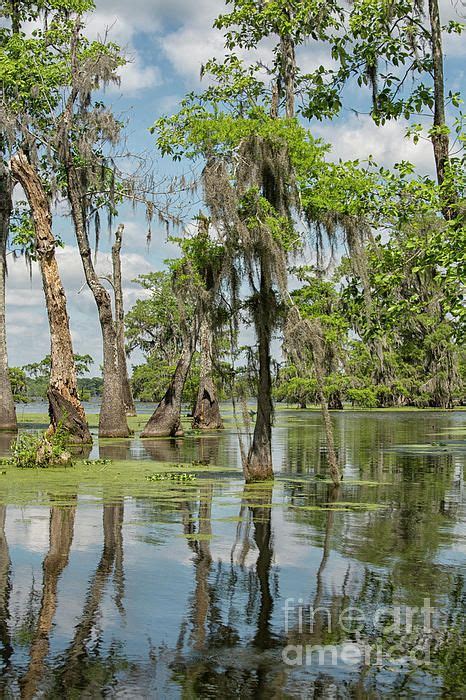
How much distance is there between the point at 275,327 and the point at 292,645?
1140 centimetres

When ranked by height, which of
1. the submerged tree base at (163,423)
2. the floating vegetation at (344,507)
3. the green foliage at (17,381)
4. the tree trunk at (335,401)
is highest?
the green foliage at (17,381)

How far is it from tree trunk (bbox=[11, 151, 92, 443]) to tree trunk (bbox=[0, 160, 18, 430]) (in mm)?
7251

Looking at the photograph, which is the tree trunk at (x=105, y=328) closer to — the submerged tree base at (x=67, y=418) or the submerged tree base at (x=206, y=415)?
the submerged tree base at (x=67, y=418)

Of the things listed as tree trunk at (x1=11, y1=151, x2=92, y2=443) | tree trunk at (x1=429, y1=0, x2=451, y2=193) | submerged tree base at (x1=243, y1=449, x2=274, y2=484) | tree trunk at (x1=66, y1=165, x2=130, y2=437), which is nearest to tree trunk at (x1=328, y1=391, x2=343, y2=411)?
tree trunk at (x1=66, y1=165, x2=130, y2=437)

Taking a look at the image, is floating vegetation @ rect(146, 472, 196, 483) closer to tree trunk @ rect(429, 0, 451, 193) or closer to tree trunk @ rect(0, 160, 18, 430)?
tree trunk @ rect(429, 0, 451, 193)

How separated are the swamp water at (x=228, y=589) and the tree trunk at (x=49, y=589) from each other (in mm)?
20

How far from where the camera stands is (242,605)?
9.04m

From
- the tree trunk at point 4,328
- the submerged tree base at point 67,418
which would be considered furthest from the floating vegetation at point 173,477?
the tree trunk at point 4,328

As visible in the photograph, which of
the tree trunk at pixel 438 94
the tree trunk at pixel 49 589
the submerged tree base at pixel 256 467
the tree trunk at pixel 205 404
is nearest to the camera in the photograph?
the tree trunk at pixel 49 589

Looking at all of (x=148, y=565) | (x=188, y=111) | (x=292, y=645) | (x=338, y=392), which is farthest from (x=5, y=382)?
(x=338, y=392)

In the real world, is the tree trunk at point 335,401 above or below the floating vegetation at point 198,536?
above

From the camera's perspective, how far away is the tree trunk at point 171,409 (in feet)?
119

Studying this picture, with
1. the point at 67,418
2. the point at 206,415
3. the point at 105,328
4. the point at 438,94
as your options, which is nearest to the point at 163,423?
the point at 105,328

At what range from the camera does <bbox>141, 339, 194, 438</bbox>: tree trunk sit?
36125 mm
